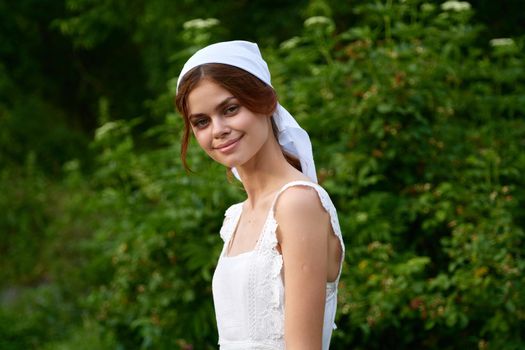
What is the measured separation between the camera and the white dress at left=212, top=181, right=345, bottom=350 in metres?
1.85

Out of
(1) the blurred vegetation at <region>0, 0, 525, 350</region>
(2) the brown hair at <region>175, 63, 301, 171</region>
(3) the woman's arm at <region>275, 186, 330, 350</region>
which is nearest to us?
(3) the woman's arm at <region>275, 186, 330, 350</region>

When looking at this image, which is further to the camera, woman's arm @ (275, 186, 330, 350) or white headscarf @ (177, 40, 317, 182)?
white headscarf @ (177, 40, 317, 182)

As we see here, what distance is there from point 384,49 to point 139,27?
4559 millimetres

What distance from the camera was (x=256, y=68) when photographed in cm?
192

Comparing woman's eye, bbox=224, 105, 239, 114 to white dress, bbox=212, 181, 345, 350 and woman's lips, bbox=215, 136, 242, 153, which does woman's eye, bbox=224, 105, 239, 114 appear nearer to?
woman's lips, bbox=215, 136, 242, 153

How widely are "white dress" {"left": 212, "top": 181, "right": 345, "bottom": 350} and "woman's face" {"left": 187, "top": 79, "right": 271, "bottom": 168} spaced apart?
0.13 metres

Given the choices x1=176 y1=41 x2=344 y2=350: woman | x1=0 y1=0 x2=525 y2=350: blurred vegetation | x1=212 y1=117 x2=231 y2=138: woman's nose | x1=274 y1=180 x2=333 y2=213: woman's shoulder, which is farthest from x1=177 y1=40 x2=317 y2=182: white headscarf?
x1=0 y1=0 x2=525 y2=350: blurred vegetation

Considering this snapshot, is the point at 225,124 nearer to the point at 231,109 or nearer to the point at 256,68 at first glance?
the point at 231,109

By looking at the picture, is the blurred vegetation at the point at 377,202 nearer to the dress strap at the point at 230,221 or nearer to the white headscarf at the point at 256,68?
the dress strap at the point at 230,221

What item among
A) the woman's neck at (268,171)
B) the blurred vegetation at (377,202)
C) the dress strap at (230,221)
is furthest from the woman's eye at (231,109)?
the blurred vegetation at (377,202)

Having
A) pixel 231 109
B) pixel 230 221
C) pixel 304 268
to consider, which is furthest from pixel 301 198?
pixel 230 221

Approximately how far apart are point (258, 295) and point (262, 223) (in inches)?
6.3

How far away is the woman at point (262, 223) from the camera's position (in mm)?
1771

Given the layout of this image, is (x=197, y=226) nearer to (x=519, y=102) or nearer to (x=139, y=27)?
(x=519, y=102)
